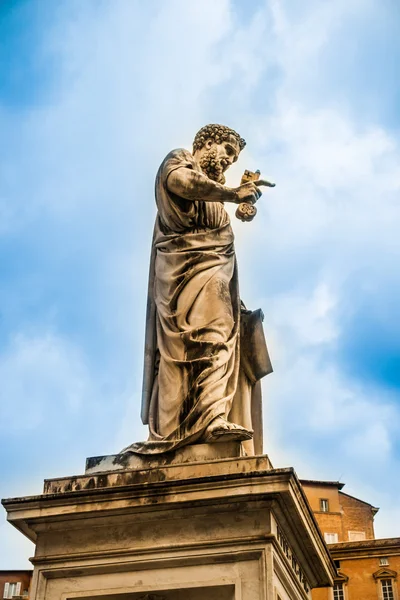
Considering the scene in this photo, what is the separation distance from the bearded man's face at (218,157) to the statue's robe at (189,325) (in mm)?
444

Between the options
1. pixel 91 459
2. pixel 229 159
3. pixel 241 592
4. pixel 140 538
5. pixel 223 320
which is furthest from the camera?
pixel 229 159

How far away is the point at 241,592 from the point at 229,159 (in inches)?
218

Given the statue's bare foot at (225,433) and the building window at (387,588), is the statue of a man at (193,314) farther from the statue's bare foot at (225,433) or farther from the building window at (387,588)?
the building window at (387,588)

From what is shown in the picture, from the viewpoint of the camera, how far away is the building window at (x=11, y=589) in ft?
176

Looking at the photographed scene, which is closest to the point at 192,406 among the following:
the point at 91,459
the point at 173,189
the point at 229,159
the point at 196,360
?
the point at 196,360

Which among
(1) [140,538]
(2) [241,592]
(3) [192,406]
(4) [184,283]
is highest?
(4) [184,283]

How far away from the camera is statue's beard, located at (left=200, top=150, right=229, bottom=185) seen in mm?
12047

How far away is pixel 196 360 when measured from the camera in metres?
10.4

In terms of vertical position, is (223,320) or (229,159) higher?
(229,159)

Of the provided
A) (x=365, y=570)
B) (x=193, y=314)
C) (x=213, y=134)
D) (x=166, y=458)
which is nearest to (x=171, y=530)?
(x=166, y=458)

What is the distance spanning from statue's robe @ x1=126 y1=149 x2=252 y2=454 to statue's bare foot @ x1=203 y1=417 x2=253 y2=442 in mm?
105

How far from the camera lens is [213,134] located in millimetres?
12227

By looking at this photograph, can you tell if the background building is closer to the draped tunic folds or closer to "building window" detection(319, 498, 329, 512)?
"building window" detection(319, 498, 329, 512)

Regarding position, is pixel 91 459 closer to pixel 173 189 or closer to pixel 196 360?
pixel 196 360
